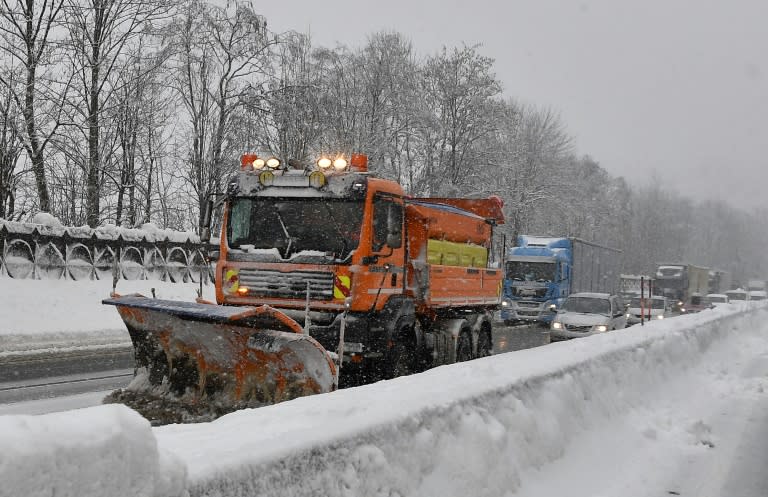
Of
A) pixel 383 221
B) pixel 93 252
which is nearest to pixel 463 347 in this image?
pixel 383 221

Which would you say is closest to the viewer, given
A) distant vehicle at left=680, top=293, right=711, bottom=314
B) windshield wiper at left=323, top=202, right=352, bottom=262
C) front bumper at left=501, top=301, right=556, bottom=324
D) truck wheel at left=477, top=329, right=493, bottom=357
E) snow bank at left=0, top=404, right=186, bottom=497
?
snow bank at left=0, top=404, right=186, bottom=497

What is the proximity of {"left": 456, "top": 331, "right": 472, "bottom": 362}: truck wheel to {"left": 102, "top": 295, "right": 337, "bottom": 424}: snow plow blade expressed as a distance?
464 cm

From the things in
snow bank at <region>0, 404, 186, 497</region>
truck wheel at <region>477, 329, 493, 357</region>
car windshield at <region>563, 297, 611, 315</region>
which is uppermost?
snow bank at <region>0, 404, 186, 497</region>

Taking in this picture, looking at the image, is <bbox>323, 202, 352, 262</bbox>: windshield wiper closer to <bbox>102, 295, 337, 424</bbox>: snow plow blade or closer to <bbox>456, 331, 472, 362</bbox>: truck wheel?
<bbox>102, 295, 337, 424</bbox>: snow plow blade

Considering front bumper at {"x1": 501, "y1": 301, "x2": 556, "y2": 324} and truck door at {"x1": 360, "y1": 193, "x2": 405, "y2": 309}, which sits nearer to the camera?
truck door at {"x1": 360, "y1": 193, "x2": 405, "y2": 309}

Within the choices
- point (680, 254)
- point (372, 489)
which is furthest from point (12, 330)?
point (680, 254)

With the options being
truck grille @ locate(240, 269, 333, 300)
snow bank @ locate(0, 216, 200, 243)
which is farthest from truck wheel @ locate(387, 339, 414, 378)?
snow bank @ locate(0, 216, 200, 243)

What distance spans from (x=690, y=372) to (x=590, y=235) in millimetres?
58959

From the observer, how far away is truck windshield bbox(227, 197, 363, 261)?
367 inches

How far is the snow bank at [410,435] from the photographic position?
118 inches

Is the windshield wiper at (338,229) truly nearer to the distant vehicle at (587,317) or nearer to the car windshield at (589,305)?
the distant vehicle at (587,317)

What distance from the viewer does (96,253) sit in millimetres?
22953

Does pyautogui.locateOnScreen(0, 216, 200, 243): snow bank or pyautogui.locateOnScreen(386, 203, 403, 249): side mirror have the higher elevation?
pyautogui.locateOnScreen(0, 216, 200, 243): snow bank

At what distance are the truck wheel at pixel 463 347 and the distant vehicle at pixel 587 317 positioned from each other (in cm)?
881
